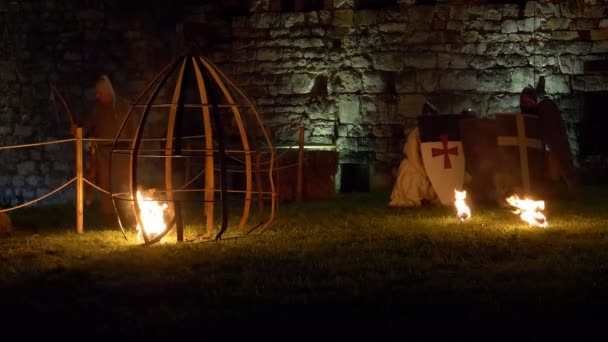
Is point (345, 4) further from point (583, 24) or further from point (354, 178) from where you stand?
point (583, 24)

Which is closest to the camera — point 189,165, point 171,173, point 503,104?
point 171,173

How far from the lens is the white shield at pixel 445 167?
10992 mm

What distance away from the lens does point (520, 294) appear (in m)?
5.83

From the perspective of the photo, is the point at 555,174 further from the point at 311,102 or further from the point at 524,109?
the point at 311,102

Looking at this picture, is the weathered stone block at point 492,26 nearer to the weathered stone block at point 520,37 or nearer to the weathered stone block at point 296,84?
the weathered stone block at point 520,37

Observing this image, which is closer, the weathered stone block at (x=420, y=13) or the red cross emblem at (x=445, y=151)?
the red cross emblem at (x=445, y=151)

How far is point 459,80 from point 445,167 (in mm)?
3096

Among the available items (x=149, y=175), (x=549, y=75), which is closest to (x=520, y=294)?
(x=549, y=75)

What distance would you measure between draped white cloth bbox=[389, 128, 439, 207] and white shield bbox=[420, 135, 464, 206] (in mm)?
274

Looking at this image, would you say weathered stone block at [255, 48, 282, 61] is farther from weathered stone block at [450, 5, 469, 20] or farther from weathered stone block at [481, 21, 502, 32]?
weathered stone block at [481, 21, 502, 32]

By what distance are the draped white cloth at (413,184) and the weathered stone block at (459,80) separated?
260 cm

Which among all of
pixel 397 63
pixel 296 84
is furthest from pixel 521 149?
pixel 296 84

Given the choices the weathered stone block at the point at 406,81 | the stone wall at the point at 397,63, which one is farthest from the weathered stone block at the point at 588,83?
the weathered stone block at the point at 406,81

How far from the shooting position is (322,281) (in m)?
6.33
